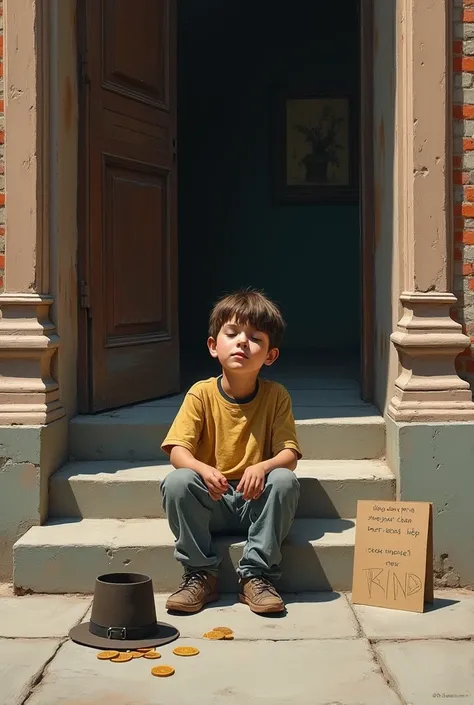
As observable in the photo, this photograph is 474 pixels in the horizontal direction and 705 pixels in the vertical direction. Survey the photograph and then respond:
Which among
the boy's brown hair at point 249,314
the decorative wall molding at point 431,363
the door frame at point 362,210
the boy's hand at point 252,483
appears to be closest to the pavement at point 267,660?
the boy's hand at point 252,483

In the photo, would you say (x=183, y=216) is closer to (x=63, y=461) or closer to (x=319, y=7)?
(x=319, y=7)

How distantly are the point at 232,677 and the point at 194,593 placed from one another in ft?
2.17

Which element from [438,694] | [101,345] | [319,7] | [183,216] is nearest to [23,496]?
[101,345]

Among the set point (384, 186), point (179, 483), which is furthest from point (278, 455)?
point (384, 186)

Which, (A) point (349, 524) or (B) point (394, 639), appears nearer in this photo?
(B) point (394, 639)

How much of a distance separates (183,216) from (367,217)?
11.4 ft

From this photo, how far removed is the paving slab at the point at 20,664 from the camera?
2875 millimetres

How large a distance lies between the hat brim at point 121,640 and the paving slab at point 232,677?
0.12ft

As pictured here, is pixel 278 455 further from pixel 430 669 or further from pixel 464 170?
pixel 464 170

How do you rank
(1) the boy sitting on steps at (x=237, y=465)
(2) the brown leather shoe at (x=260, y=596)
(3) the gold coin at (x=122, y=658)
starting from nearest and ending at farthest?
(3) the gold coin at (x=122, y=658) → (2) the brown leather shoe at (x=260, y=596) → (1) the boy sitting on steps at (x=237, y=465)

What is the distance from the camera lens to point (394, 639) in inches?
131

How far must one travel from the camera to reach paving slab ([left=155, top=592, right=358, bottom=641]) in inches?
133

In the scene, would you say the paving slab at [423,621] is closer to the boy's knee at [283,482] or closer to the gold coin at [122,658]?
the boy's knee at [283,482]

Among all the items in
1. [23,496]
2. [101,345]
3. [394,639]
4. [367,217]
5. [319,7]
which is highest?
[319,7]
